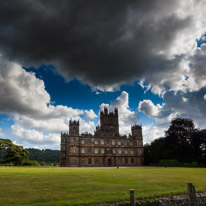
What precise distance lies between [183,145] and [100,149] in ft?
83.7

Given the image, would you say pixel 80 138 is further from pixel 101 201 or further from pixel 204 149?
pixel 101 201

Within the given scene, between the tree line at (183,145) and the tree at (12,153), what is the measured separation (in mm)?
39001

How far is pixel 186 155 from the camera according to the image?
161 ft

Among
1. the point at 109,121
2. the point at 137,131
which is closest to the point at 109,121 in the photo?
the point at 109,121

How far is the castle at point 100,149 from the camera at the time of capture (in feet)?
190

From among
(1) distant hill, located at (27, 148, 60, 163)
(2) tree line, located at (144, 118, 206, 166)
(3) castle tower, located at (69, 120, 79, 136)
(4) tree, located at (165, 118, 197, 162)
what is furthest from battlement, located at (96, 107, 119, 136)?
(1) distant hill, located at (27, 148, 60, 163)

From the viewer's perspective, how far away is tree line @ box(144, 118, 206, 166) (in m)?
46.2

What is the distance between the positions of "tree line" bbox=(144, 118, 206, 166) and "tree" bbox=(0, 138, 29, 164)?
39001 millimetres

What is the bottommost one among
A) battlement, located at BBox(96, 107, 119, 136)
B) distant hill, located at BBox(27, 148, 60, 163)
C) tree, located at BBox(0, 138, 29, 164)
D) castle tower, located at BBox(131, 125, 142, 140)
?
distant hill, located at BBox(27, 148, 60, 163)

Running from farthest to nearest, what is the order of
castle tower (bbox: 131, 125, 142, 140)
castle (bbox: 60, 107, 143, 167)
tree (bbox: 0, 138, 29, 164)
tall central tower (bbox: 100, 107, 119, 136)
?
tall central tower (bbox: 100, 107, 119, 136), castle tower (bbox: 131, 125, 142, 140), castle (bbox: 60, 107, 143, 167), tree (bbox: 0, 138, 29, 164)

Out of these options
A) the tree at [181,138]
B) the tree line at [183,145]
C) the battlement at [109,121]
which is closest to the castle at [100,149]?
the battlement at [109,121]

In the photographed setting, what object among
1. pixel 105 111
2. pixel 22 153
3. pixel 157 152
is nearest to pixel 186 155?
pixel 157 152

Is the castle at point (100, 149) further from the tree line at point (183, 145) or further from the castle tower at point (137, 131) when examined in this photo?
the tree line at point (183, 145)

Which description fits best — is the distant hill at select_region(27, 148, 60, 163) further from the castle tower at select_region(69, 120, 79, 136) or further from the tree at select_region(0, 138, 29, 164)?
the tree at select_region(0, 138, 29, 164)
